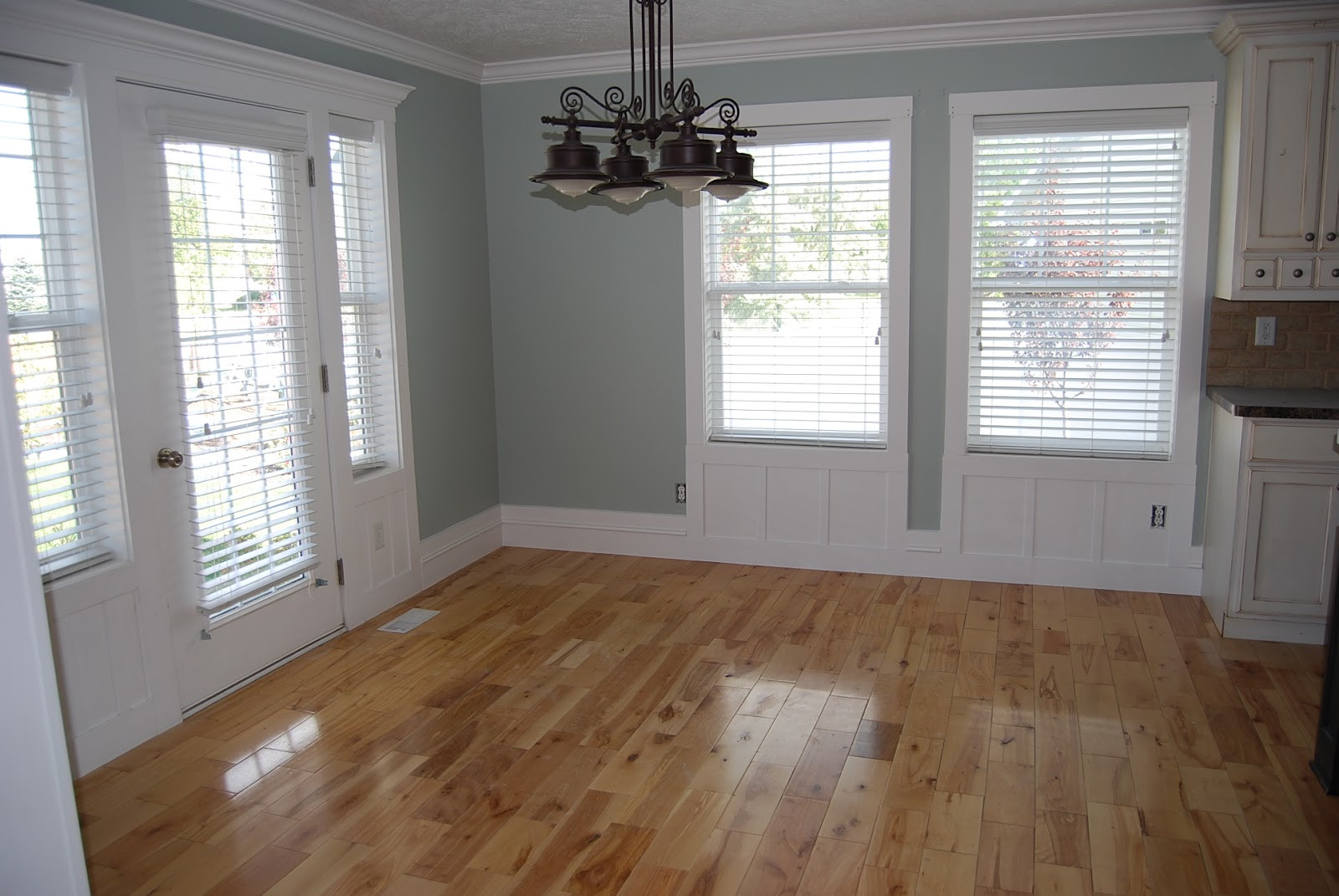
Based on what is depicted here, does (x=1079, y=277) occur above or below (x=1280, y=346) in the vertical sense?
above

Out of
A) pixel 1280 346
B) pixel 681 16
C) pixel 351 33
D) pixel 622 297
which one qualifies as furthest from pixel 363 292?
pixel 1280 346

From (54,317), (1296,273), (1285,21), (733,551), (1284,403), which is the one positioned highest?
(1285,21)

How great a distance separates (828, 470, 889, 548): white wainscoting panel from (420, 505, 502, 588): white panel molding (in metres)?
1.87

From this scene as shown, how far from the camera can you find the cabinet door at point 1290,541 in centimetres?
402

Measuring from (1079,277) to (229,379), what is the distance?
3.66m

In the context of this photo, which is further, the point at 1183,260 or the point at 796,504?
the point at 796,504

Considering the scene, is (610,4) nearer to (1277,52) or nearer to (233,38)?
(233,38)

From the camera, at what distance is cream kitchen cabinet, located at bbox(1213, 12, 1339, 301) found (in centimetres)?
402

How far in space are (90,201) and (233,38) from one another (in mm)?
955

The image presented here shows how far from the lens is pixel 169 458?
3.46m

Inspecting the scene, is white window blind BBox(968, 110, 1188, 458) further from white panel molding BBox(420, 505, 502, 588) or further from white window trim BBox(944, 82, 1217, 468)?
white panel molding BBox(420, 505, 502, 588)

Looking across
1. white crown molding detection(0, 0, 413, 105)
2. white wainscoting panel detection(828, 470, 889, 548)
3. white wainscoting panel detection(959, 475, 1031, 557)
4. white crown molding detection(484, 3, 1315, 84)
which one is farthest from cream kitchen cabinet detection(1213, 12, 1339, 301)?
white crown molding detection(0, 0, 413, 105)

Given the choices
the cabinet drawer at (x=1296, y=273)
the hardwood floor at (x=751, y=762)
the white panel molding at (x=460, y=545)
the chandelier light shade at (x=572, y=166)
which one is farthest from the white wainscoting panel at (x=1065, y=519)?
the chandelier light shade at (x=572, y=166)

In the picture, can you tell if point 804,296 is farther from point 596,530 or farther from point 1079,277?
point 596,530
